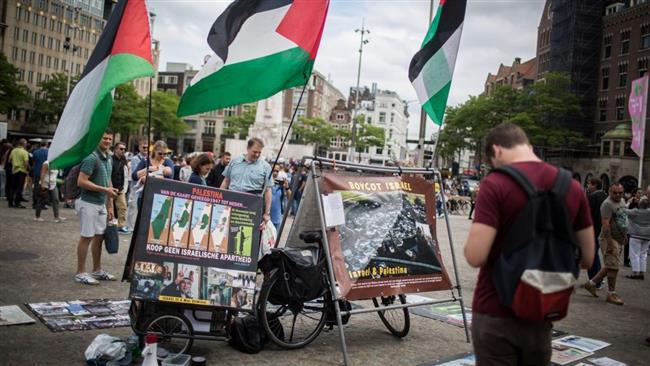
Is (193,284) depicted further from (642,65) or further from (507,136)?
(642,65)

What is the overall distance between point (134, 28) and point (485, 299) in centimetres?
356

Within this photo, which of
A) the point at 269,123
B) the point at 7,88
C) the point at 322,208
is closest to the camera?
the point at 322,208

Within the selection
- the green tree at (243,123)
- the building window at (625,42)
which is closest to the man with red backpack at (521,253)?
the building window at (625,42)

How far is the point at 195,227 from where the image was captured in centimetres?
486

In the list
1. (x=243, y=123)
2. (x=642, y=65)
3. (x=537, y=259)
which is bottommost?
(x=537, y=259)

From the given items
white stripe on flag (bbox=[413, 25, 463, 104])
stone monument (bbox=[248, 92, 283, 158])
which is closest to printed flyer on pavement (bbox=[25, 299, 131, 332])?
white stripe on flag (bbox=[413, 25, 463, 104])

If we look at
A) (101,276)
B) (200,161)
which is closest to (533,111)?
(200,161)

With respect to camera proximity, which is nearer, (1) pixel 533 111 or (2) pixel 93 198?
(2) pixel 93 198

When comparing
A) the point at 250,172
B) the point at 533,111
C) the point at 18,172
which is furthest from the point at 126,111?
the point at 250,172

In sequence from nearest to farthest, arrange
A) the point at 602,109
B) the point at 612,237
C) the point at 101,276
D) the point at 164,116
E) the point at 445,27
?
1. the point at 445,27
2. the point at 101,276
3. the point at 612,237
4. the point at 602,109
5. the point at 164,116

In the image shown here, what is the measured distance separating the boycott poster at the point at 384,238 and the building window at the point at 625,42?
54321 mm

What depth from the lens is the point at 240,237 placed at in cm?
505

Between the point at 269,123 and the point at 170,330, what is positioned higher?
the point at 269,123

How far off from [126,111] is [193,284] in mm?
68290
